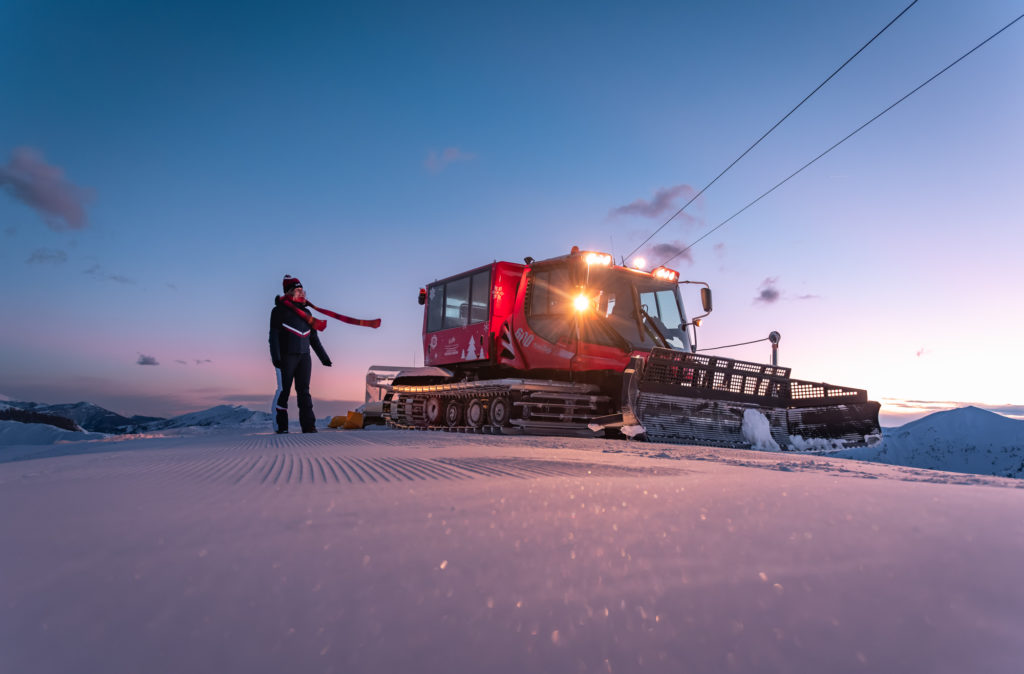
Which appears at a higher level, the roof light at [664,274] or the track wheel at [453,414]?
the roof light at [664,274]

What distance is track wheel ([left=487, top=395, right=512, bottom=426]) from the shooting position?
9328 millimetres

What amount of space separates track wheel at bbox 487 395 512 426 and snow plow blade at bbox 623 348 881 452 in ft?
6.72

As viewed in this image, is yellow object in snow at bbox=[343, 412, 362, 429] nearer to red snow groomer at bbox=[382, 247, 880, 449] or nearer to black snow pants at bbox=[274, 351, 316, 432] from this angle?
red snow groomer at bbox=[382, 247, 880, 449]

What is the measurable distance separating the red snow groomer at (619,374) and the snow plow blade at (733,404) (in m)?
0.02

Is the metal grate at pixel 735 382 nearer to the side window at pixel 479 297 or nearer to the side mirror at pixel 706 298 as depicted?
the side mirror at pixel 706 298

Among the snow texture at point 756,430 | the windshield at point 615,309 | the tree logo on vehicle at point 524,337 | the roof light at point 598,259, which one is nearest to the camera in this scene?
the snow texture at point 756,430

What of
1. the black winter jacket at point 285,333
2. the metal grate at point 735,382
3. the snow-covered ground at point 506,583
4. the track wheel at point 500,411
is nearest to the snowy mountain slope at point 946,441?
the metal grate at point 735,382

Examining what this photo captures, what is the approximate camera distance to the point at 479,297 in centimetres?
1081

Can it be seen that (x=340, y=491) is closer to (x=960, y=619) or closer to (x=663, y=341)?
(x=960, y=619)

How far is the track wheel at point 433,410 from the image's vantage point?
39.4 ft

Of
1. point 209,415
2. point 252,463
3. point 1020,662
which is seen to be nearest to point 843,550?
point 1020,662

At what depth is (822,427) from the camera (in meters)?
9.23

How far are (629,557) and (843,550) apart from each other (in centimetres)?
51

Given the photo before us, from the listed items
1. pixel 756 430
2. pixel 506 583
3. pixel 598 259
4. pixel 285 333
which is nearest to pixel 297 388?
pixel 285 333
